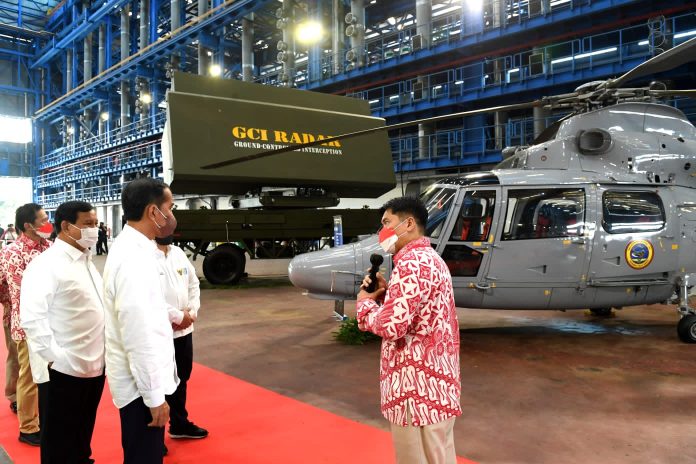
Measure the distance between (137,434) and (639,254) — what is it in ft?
18.7

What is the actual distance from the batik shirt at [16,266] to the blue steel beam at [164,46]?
1905cm

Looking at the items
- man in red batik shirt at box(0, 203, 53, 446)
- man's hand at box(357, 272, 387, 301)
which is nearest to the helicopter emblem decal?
man's hand at box(357, 272, 387, 301)

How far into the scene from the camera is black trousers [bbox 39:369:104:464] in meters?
2.37

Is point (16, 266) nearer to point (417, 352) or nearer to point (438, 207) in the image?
point (417, 352)

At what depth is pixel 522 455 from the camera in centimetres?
305

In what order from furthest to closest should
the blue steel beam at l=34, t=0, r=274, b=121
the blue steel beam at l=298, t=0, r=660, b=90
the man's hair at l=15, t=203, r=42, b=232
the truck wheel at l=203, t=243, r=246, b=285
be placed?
the blue steel beam at l=34, t=0, r=274, b=121
the blue steel beam at l=298, t=0, r=660, b=90
the truck wheel at l=203, t=243, r=246, b=285
the man's hair at l=15, t=203, r=42, b=232

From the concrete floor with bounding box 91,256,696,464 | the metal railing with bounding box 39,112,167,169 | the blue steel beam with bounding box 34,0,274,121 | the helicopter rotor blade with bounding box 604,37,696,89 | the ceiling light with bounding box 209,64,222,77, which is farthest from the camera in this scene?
the metal railing with bounding box 39,112,167,169

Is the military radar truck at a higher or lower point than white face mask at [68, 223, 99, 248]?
higher

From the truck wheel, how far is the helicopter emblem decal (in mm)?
7926

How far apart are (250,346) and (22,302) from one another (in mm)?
3578

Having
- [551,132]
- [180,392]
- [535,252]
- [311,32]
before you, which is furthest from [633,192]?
[311,32]

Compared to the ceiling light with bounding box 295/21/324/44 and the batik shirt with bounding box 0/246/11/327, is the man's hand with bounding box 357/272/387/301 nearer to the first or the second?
the batik shirt with bounding box 0/246/11/327

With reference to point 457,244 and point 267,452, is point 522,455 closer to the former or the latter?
point 267,452

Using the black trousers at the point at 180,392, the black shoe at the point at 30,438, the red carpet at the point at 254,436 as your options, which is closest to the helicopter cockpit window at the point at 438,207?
the red carpet at the point at 254,436
